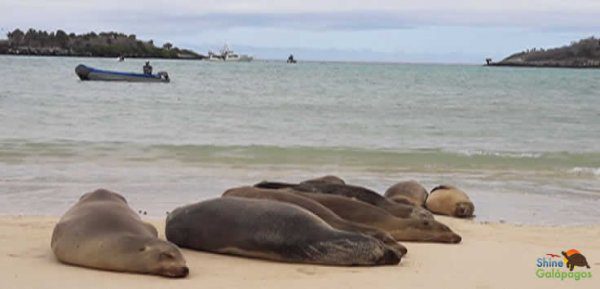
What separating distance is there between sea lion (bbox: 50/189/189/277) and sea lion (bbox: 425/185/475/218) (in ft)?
14.1

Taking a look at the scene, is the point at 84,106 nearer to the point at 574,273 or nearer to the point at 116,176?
the point at 116,176

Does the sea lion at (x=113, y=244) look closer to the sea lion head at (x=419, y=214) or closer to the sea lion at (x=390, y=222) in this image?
the sea lion at (x=390, y=222)

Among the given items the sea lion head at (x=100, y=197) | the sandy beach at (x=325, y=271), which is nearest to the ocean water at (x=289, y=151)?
the sea lion head at (x=100, y=197)

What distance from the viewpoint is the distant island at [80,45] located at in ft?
454

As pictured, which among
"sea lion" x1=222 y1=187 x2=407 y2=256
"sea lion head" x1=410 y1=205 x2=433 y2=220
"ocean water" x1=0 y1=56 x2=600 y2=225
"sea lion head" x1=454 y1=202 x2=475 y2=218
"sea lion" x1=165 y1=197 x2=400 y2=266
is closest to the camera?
"sea lion" x1=165 y1=197 x2=400 y2=266

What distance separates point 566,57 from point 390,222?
14432 cm

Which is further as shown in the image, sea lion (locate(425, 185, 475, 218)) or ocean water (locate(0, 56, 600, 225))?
ocean water (locate(0, 56, 600, 225))

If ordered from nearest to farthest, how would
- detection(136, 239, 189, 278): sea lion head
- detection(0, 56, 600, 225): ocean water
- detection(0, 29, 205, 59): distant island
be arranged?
1. detection(136, 239, 189, 278): sea lion head
2. detection(0, 56, 600, 225): ocean water
3. detection(0, 29, 205, 59): distant island

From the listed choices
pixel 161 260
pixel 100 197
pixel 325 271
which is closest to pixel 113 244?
pixel 161 260

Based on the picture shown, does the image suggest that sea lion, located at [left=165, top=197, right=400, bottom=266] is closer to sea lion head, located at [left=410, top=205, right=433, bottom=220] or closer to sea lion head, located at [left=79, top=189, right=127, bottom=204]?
sea lion head, located at [left=79, top=189, right=127, bottom=204]

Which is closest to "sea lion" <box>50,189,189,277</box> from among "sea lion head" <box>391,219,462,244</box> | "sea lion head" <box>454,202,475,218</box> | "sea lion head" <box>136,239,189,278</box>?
"sea lion head" <box>136,239,189,278</box>

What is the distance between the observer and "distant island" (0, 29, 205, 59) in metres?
138

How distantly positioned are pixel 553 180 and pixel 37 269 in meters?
9.15

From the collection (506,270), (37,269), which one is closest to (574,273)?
(506,270)
